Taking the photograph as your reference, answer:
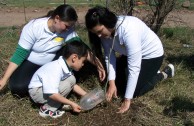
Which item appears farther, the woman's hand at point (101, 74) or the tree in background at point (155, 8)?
the tree in background at point (155, 8)

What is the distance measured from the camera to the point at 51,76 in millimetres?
3086

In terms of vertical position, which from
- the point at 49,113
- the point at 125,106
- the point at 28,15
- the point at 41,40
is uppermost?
the point at 41,40

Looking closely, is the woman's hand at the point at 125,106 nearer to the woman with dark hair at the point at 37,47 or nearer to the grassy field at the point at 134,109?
the grassy field at the point at 134,109

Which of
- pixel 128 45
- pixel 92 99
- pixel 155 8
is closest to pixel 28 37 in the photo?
pixel 92 99

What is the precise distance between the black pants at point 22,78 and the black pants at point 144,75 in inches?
34.5

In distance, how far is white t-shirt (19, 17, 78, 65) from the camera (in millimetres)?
3348

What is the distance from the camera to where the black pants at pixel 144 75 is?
3.53 m

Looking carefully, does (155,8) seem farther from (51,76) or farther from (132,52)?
(51,76)

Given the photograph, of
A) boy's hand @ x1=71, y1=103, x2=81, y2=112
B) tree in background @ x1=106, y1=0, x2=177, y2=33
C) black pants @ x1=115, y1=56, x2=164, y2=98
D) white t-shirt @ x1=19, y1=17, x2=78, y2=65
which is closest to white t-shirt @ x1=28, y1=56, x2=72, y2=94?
boy's hand @ x1=71, y1=103, x2=81, y2=112

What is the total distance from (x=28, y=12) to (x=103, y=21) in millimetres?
5870

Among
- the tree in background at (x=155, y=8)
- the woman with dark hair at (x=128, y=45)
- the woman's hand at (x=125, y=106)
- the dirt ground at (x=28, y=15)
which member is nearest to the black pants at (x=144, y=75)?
the woman with dark hair at (x=128, y=45)

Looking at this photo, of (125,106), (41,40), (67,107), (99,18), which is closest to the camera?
(99,18)

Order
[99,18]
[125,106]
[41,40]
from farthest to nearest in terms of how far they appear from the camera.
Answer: [41,40] < [125,106] < [99,18]

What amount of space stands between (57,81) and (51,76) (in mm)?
68
